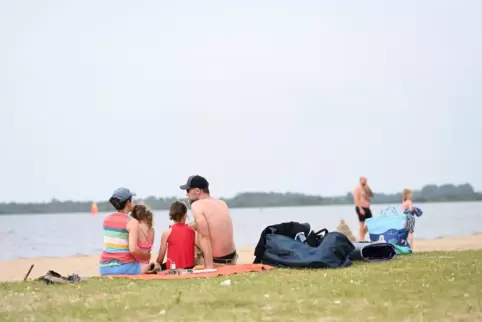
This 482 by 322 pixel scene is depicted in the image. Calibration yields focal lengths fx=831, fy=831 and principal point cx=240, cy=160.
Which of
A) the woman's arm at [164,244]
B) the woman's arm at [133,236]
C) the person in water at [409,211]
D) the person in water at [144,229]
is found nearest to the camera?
the woman's arm at [133,236]

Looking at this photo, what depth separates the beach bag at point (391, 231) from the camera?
13.8 metres

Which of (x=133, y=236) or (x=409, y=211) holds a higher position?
(x=409, y=211)

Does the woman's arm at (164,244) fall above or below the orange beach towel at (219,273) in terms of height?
above

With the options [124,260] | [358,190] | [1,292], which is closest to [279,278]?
[124,260]

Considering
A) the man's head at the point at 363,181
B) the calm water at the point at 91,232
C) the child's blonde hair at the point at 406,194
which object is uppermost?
the man's head at the point at 363,181

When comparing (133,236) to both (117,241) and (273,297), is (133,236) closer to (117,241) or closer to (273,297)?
(117,241)

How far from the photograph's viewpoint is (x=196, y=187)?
11.2 m

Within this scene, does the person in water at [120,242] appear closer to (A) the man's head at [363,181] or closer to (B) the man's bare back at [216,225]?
(B) the man's bare back at [216,225]

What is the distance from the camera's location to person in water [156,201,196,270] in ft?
35.5

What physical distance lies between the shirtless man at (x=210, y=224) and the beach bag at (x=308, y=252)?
1.83 ft

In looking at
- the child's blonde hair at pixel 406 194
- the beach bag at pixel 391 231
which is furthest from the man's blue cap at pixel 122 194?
the child's blonde hair at pixel 406 194

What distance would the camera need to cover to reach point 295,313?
23.1 ft

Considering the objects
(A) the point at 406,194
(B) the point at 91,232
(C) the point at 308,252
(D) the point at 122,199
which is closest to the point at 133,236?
(D) the point at 122,199

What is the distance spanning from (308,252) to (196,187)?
1728mm
